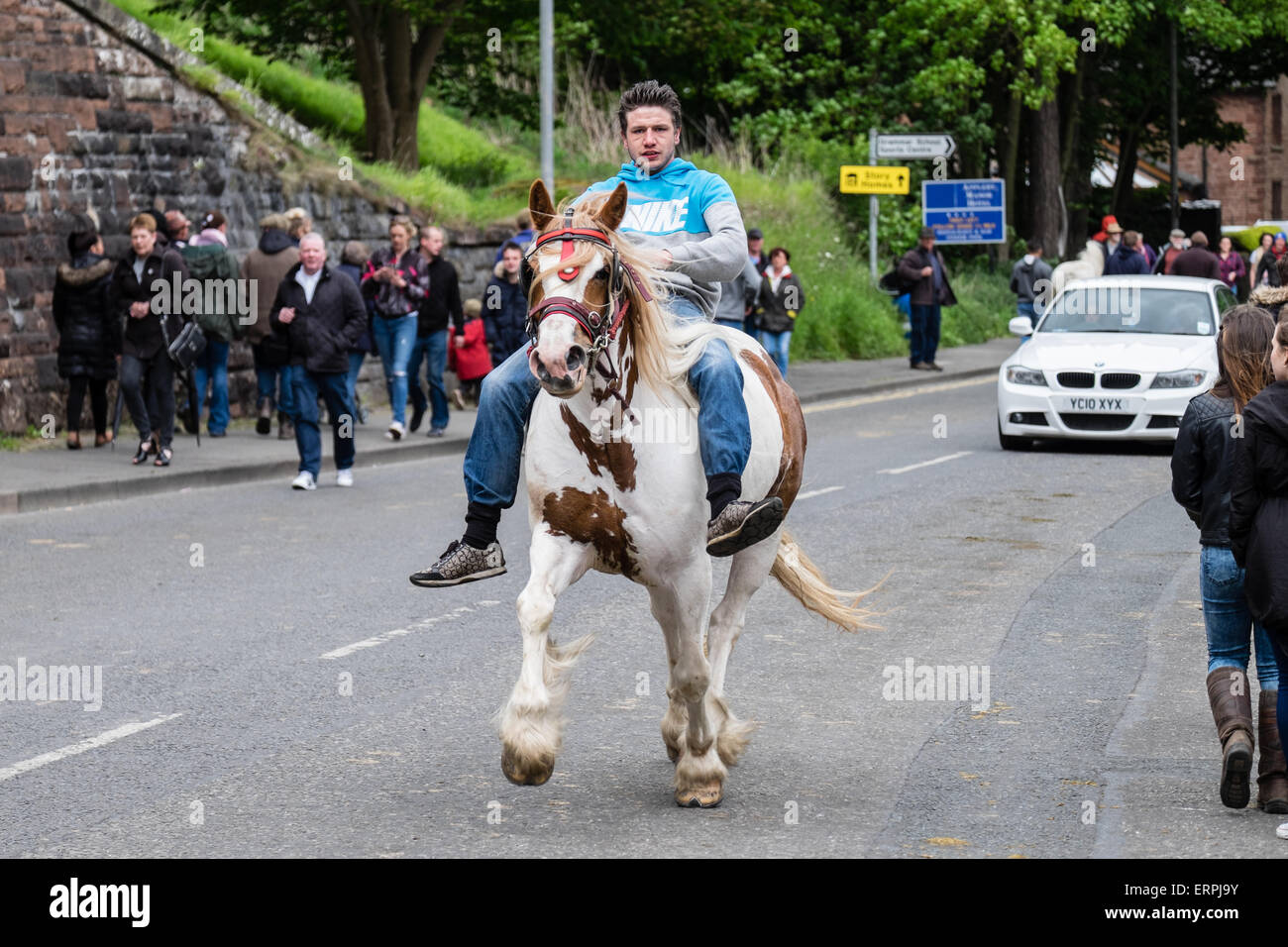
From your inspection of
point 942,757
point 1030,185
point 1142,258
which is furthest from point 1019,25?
point 942,757

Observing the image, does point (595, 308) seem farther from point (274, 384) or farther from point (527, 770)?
point (274, 384)

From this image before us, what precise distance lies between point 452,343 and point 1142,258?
10.3 meters

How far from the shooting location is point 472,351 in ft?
69.8

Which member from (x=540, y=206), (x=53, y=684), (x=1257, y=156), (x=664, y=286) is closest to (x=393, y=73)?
(x=53, y=684)

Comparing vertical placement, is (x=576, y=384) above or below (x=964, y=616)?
above

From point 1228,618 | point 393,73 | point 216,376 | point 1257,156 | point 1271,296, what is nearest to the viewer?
point 1228,618

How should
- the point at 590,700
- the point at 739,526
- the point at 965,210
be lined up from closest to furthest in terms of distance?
the point at 739,526
the point at 590,700
the point at 965,210

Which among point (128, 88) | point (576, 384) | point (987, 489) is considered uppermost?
point (128, 88)

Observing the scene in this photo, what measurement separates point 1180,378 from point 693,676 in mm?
12077

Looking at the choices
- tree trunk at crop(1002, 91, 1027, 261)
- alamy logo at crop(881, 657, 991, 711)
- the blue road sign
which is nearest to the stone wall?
alamy logo at crop(881, 657, 991, 711)

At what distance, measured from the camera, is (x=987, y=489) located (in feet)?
49.7

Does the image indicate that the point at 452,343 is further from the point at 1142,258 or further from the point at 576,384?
the point at 576,384

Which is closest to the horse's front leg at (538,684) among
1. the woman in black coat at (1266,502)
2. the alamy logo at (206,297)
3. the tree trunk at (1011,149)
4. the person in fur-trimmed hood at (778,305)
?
the woman in black coat at (1266,502)
